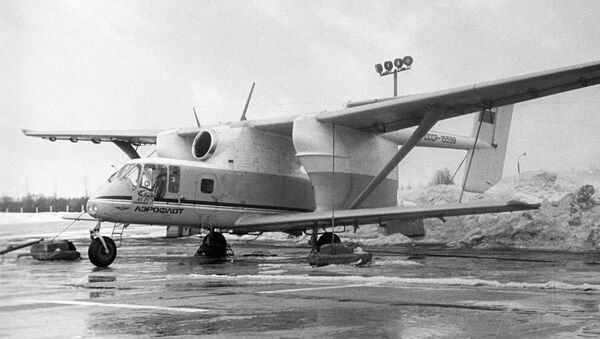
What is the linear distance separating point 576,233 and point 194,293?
1455cm

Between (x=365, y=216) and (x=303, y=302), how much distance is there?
34.6ft

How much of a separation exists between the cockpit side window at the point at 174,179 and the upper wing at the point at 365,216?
89.3 inches

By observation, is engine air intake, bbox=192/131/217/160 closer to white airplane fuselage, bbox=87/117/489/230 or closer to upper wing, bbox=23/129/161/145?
white airplane fuselage, bbox=87/117/489/230

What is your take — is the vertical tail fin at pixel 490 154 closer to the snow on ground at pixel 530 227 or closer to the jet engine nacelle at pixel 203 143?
the snow on ground at pixel 530 227

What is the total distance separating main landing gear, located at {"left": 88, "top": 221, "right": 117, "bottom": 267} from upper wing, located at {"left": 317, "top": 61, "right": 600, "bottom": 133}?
22.4 feet

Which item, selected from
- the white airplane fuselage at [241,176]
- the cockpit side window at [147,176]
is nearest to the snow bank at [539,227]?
the white airplane fuselage at [241,176]

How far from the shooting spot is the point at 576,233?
69.3 feet

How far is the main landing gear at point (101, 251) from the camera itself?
53.7 ft

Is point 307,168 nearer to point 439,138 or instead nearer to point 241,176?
point 241,176

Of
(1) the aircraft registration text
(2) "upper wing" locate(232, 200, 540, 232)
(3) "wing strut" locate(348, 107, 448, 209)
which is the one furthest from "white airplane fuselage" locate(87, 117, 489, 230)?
(3) "wing strut" locate(348, 107, 448, 209)

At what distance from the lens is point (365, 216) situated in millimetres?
18844

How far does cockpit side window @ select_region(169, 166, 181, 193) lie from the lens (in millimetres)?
19541

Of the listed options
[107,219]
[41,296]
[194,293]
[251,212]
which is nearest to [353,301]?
[194,293]

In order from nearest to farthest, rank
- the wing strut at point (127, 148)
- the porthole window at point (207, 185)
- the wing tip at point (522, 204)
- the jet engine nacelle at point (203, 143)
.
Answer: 1. the wing tip at point (522, 204)
2. the porthole window at point (207, 185)
3. the jet engine nacelle at point (203, 143)
4. the wing strut at point (127, 148)
